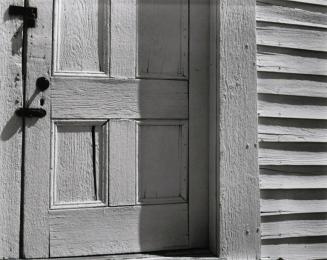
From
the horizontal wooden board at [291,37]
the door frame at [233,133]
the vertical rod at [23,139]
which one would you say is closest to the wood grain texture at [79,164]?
the vertical rod at [23,139]

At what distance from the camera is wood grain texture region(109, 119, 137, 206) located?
195 centimetres

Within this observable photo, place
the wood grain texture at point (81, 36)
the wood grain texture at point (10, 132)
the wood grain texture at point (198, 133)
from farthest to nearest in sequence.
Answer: the wood grain texture at point (198, 133) → the wood grain texture at point (81, 36) → the wood grain texture at point (10, 132)

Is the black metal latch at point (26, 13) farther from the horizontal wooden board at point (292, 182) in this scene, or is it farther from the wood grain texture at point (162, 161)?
the horizontal wooden board at point (292, 182)

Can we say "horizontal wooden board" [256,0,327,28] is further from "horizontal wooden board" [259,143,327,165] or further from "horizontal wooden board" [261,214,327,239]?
"horizontal wooden board" [261,214,327,239]

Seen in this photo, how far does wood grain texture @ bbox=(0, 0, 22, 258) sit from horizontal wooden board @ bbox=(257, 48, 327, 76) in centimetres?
123

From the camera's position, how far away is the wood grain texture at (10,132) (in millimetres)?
1808

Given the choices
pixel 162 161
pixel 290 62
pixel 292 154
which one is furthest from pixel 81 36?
pixel 292 154

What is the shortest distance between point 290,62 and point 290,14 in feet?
0.91

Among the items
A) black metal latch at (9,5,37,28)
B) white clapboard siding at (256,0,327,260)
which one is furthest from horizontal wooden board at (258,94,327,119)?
black metal latch at (9,5,37,28)

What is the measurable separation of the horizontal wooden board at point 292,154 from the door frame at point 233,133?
0.28 feet

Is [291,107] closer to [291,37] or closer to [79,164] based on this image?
[291,37]

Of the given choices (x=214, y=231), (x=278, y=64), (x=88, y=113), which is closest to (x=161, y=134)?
(x=88, y=113)

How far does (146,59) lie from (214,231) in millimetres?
950

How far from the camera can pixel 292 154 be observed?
2141mm
